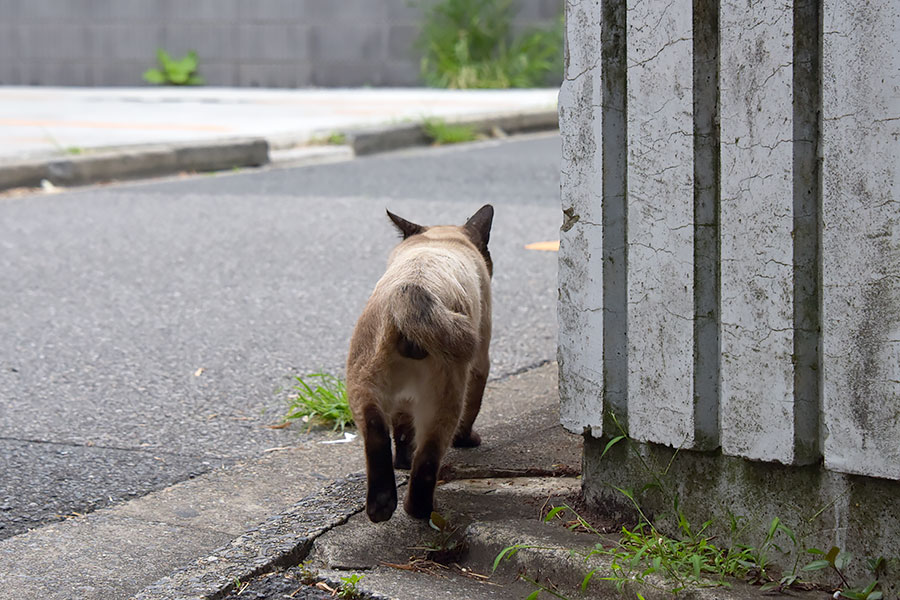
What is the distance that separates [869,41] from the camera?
211cm

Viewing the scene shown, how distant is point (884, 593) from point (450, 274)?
1.23 meters

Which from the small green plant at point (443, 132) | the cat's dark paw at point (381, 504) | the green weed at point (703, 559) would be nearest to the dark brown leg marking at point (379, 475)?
the cat's dark paw at point (381, 504)

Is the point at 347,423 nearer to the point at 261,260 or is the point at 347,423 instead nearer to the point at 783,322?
the point at 783,322

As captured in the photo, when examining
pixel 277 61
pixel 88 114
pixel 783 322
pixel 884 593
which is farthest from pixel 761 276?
pixel 277 61

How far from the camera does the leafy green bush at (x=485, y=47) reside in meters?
16.1

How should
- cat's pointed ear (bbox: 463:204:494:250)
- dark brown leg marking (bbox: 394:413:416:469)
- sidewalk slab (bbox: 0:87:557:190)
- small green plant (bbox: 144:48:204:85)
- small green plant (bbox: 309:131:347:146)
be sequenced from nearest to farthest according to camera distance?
dark brown leg marking (bbox: 394:413:416:469) → cat's pointed ear (bbox: 463:204:494:250) → sidewalk slab (bbox: 0:87:557:190) → small green plant (bbox: 309:131:347:146) → small green plant (bbox: 144:48:204:85)

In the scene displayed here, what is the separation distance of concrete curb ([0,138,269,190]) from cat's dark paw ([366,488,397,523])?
692cm

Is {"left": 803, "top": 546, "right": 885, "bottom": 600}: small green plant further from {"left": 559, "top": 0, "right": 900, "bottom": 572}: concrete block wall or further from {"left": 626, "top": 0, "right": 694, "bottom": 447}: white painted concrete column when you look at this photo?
{"left": 626, "top": 0, "right": 694, "bottom": 447}: white painted concrete column

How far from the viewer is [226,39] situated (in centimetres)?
1744

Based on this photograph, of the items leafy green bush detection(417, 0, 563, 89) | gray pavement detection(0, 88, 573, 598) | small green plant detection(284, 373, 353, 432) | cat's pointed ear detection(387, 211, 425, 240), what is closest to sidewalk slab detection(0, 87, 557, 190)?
gray pavement detection(0, 88, 573, 598)

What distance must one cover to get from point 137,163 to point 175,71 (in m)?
8.69

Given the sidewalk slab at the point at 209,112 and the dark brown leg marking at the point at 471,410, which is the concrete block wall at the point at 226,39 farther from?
the dark brown leg marking at the point at 471,410

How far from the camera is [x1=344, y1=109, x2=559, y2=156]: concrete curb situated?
10.8 meters

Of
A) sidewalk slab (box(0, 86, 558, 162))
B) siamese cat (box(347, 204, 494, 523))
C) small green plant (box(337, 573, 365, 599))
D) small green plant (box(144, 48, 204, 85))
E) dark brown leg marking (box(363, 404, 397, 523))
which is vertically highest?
small green plant (box(144, 48, 204, 85))
